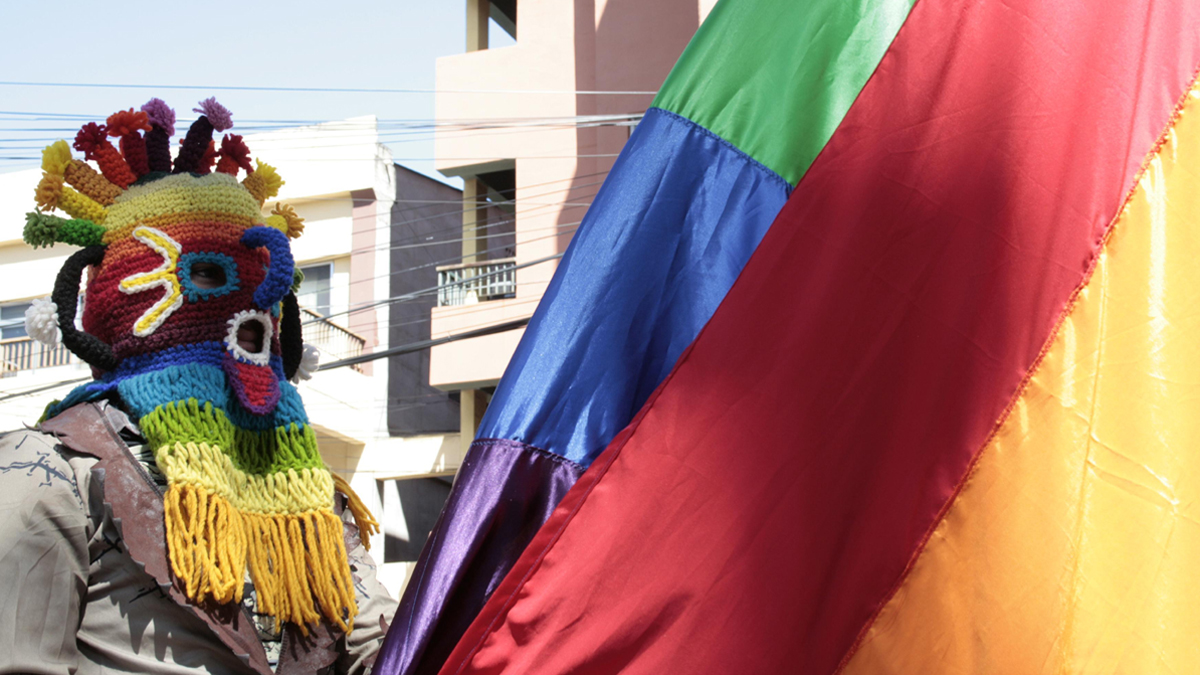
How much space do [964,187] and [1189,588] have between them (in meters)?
0.70

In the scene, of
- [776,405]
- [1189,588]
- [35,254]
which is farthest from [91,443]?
[35,254]

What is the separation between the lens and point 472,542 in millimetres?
2090

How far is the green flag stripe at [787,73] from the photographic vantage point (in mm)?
2268

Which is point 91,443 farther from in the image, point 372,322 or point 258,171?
point 372,322

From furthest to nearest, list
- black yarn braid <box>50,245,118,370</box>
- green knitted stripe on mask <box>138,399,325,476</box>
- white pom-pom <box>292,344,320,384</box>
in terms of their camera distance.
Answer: white pom-pom <box>292,344,320,384</box> → black yarn braid <box>50,245,118,370</box> → green knitted stripe on mask <box>138,399,325,476</box>

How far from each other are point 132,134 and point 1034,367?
81.4 inches

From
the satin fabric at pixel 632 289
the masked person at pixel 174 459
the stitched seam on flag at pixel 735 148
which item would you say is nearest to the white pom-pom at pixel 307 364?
the masked person at pixel 174 459

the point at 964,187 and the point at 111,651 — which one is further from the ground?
the point at 964,187

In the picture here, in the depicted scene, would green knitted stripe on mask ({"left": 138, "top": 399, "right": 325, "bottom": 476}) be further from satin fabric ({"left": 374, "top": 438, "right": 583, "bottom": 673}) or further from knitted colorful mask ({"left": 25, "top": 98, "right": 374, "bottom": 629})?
satin fabric ({"left": 374, "top": 438, "right": 583, "bottom": 673})

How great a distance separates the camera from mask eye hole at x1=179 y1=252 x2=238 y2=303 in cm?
260

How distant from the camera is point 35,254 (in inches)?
643

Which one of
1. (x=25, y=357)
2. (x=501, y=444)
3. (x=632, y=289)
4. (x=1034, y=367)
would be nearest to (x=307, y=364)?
(x=501, y=444)

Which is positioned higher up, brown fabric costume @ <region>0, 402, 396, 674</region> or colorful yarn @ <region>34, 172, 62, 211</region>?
colorful yarn @ <region>34, 172, 62, 211</region>

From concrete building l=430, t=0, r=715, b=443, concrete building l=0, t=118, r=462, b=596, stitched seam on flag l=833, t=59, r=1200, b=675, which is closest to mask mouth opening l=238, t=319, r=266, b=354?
stitched seam on flag l=833, t=59, r=1200, b=675
